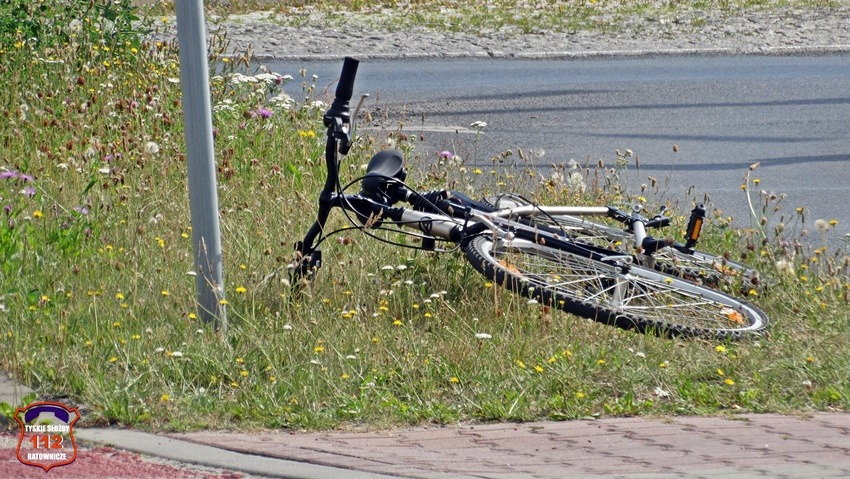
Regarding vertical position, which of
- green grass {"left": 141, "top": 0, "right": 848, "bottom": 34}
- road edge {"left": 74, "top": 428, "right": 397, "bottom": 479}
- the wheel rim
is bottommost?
road edge {"left": 74, "top": 428, "right": 397, "bottom": 479}

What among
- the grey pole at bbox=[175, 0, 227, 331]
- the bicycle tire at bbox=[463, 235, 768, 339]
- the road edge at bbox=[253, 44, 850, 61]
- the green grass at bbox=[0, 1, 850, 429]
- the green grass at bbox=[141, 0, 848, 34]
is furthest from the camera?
the green grass at bbox=[141, 0, 848, 34]

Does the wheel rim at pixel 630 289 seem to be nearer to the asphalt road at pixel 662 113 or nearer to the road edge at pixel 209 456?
the road edge at pixel 209 456

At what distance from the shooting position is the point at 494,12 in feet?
58.6

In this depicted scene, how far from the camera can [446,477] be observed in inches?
155

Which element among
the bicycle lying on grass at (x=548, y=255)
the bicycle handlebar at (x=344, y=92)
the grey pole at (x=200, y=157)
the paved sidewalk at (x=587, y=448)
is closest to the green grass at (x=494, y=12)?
the bicycle lying on grass at (x=548, y=255)

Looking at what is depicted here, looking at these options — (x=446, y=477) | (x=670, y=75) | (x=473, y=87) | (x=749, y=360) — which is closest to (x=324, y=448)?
(x=446, y=477)

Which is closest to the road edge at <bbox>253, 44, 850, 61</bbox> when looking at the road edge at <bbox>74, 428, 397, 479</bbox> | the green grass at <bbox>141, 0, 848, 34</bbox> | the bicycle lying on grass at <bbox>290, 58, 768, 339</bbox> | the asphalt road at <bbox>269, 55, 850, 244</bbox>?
the asphalt road at <bbox>269, 55, 850, 244</bbox>

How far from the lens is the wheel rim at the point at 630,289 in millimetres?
5496

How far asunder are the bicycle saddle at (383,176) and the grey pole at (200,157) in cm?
91

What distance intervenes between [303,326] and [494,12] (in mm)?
13184

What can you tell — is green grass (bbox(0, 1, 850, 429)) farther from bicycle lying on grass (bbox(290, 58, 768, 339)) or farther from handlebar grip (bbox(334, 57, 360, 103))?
handlebar grip (bbox(334, 57, 360, 103))

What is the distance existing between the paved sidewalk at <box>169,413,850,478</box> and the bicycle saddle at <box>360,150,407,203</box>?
5.53 feet

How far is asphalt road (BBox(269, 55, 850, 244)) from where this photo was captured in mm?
9594

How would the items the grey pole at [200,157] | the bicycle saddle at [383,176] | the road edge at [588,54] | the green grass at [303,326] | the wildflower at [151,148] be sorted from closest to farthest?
the green grass at [303,326], the grey pole at [200,157], the bicycle saddle at [383,176], the wildflower at [151,148], the road edge at [588,54]
